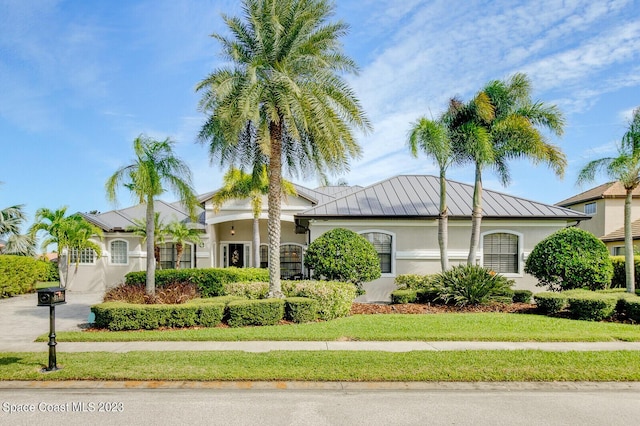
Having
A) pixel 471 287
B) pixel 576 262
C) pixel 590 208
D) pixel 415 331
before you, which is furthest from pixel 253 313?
pixel 590 208

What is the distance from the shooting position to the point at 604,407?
541 centimetres

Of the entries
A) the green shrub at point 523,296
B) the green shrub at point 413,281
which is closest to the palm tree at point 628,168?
the green shrub at point 523,296

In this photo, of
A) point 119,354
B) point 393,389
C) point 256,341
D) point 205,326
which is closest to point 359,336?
point 256,341

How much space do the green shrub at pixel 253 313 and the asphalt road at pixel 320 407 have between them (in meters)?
4.88

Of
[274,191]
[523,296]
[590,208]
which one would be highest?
[590,208]

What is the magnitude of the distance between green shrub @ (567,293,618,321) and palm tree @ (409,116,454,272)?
466cm

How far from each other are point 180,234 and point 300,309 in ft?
39.0

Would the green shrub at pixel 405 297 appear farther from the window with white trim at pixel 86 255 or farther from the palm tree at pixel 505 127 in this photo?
the window with white trim at pixel 86 255

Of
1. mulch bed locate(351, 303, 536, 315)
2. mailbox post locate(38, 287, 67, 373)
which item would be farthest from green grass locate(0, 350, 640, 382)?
mulch bed locate(351, 303, 536, 315)

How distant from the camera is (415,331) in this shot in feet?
32.3

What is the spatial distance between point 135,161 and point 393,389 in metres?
10.2

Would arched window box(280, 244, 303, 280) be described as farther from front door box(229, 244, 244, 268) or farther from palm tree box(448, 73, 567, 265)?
palm tree box(448, 73, 567, 265)

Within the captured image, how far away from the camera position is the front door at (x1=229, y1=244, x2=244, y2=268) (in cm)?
2472

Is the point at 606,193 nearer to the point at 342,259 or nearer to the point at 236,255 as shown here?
the point at 342,259
